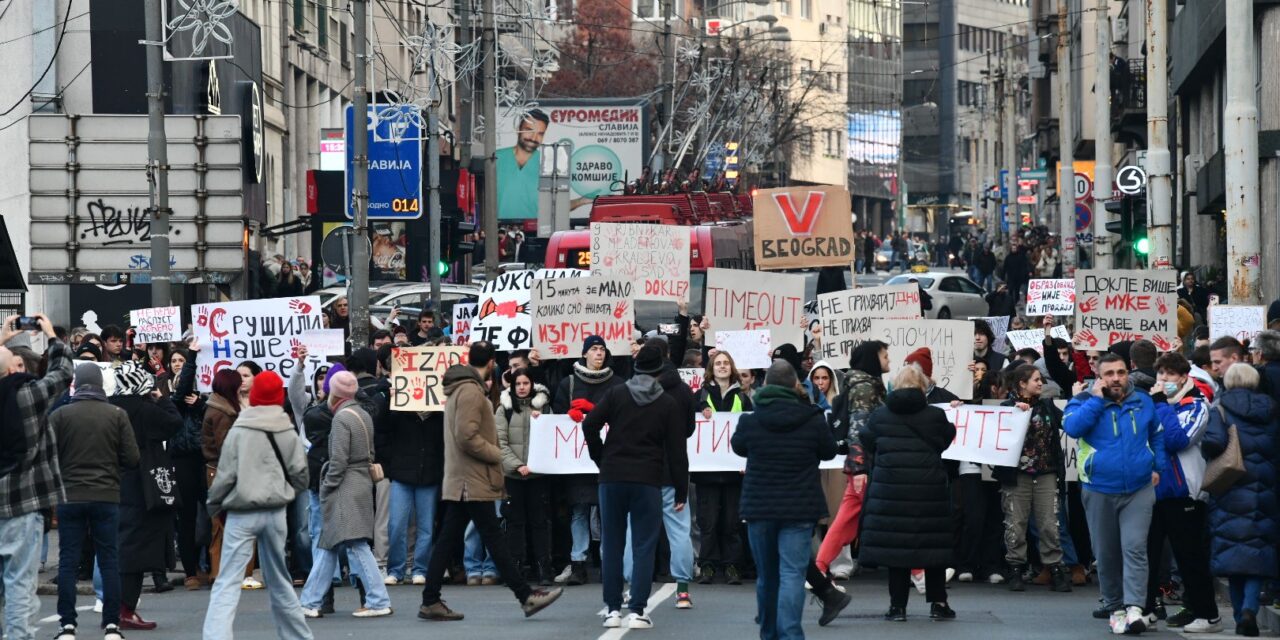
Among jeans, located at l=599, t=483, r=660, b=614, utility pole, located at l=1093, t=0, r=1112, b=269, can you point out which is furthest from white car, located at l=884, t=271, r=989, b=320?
jeans, located at l=599, t=483, r=660, b=614

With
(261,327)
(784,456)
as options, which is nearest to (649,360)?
(784,456)

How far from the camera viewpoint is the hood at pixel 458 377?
13.2 m

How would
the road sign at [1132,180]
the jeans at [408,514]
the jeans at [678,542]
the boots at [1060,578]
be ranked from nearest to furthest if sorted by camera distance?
the jeans at [678,542] → the boots at [1060,578] → the jeans at [408,514] → the road sign at [1132,180]

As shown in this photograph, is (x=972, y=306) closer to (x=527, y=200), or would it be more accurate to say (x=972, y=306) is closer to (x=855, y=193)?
(x=527, y=200)

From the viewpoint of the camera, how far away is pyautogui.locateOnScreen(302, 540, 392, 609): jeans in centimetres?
1342

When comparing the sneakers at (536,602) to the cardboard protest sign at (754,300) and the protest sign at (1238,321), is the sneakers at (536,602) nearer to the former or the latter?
the cardboard protest sign at (754,300)

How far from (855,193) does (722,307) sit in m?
118

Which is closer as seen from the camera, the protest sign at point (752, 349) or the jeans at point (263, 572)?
the jeans at point (263, 572)

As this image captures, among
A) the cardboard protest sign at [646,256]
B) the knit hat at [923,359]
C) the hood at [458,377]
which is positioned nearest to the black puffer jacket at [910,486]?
the knit hat at [923,359]

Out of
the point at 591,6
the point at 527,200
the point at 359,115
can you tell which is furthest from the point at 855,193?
the point at 359,115

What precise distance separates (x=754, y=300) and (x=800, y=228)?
3.49 meters

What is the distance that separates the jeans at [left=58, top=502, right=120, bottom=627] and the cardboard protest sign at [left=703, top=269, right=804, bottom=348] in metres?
6.86

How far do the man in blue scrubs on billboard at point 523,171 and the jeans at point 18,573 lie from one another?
4464 centimetres

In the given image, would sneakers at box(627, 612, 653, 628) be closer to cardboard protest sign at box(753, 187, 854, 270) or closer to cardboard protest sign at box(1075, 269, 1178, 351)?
cardboard protest sign at box(1075, 269, 1178, 351)
